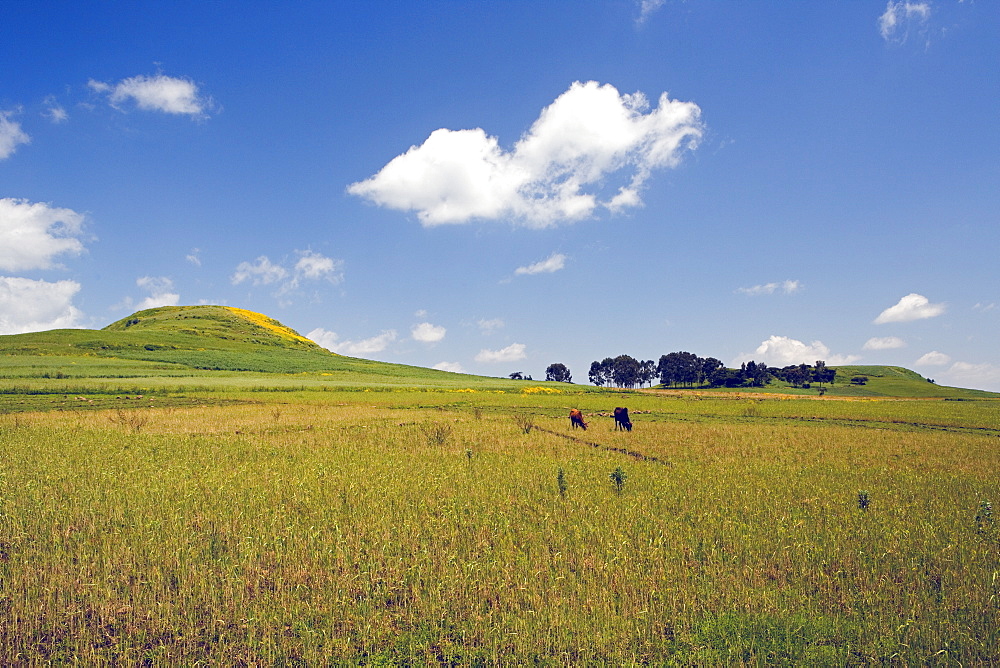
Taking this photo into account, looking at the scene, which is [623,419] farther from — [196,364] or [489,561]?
[196,364]

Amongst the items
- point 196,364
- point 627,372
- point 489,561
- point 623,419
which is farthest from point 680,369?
point 489,561

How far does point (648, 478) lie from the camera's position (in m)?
13.1

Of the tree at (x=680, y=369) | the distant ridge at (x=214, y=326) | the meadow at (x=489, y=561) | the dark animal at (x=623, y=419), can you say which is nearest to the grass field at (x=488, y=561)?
the meadow at (x=489, y=561)

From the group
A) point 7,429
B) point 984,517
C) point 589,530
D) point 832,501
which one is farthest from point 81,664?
point 7,429

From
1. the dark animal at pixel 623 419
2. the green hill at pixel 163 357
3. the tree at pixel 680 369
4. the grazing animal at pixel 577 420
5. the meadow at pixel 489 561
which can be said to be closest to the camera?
the meadow at pixel 489 561

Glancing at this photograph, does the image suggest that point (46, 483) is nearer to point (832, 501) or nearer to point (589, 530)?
point (589, 530)

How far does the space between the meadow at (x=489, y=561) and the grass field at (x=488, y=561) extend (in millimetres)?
37

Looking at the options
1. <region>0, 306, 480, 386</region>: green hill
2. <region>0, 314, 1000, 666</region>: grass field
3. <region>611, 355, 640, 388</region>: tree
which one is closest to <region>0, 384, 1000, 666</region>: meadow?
<region>0, 314, 1000, 666</region>: grass field

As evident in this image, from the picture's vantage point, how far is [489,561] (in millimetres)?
7598

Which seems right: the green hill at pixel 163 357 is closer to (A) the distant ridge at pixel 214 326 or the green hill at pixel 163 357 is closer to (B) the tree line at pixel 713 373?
(A) the distant ridge at pixel 214 326

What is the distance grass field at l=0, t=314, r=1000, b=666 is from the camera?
225 inches

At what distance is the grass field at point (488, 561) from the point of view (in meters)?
5.70

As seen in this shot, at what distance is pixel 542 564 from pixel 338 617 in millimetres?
2957

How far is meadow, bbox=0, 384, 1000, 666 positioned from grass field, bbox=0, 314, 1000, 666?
0.12 feet
